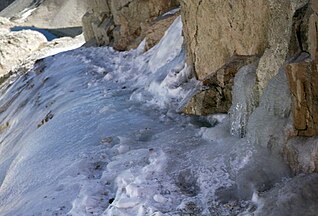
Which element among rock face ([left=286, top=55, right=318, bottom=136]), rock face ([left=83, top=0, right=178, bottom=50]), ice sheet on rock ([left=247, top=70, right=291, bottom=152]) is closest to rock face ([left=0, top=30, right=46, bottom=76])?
rock face ([left=83, top=0, right=178, bottom=50])

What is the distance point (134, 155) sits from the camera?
278 inches

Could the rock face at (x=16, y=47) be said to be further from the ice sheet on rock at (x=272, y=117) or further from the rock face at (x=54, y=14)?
the rock face at (x=54, y=14)

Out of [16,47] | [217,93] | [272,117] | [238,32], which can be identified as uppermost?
[238,32]

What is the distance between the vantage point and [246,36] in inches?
295

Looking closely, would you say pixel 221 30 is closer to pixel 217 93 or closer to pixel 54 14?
pixel 217 93

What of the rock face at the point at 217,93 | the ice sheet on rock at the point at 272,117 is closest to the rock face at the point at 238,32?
the rock face at the point at 217,93

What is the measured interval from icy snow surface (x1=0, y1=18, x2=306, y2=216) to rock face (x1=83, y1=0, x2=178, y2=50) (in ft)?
8.19

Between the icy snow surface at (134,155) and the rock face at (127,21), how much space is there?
2496 mm

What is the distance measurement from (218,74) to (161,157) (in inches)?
97.3

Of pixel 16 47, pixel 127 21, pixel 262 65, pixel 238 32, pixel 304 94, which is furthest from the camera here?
pixel 16 47

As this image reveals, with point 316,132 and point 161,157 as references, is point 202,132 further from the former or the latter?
point 316,132

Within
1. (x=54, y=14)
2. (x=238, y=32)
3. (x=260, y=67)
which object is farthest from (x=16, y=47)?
(x=54, y=14)

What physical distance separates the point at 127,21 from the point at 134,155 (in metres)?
11.9

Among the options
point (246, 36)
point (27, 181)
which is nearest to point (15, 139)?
point (27, 181)
